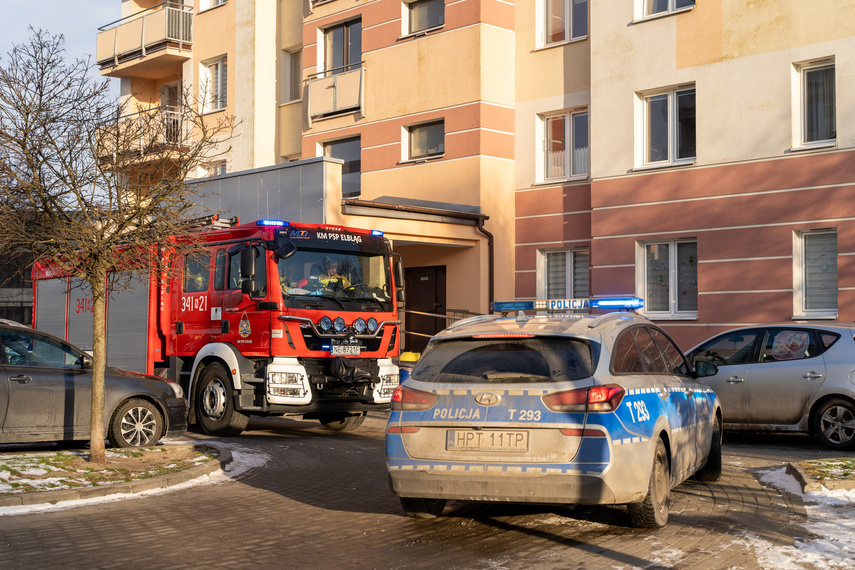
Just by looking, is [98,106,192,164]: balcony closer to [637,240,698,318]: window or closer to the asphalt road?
the asphalt road

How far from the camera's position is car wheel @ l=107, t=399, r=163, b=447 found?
39.4 feet

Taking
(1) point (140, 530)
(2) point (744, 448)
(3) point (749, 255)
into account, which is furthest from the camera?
(3) point (749, 255)

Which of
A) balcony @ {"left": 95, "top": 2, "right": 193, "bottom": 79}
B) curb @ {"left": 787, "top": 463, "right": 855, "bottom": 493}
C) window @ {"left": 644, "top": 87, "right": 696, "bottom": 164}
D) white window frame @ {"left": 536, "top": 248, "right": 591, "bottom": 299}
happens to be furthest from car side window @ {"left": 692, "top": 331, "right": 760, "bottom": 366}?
balcony @ {"left": 95, "top": 2, "right": 193, "bottom": 79}

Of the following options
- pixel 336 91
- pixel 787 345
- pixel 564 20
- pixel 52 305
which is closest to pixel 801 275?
pixel 787 345

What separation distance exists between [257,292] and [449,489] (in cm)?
689

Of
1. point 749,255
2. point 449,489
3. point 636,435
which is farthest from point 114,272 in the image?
point 749,255

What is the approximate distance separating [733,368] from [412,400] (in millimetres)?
7043

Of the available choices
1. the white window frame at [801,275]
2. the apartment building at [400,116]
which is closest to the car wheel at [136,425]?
the apartment building at [400,116]

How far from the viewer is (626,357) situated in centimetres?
775

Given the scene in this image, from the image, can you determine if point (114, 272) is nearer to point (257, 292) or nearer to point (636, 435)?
point (257, 292)

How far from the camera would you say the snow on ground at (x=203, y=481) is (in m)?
8.68

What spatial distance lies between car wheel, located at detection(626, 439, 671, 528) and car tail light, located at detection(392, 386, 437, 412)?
168 cm

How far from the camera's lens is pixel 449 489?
734 centimetres

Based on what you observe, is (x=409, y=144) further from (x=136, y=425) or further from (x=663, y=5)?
(x=136, y=425)
